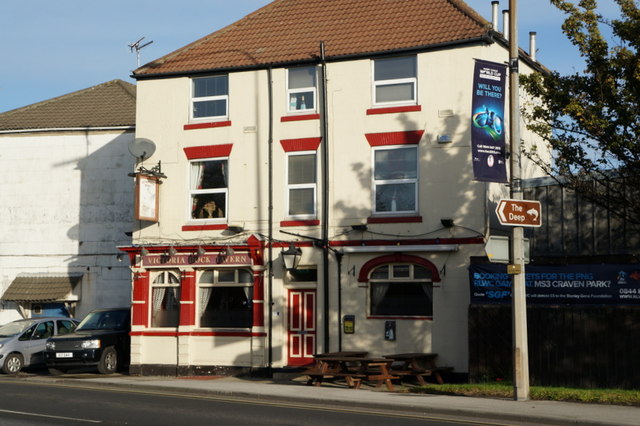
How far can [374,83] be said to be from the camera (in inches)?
883

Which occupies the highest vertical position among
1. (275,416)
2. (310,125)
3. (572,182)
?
(310,125)

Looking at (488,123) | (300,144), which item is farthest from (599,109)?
(300,144)

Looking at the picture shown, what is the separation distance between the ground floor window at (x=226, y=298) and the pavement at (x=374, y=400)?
5.27 feet

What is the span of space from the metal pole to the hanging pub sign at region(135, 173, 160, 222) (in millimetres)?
10940

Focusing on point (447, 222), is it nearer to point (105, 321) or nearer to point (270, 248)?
point (270, 248)

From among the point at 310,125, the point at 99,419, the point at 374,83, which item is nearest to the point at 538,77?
the point at 374,83

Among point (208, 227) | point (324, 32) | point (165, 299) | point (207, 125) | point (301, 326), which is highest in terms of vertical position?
point (324, 32)

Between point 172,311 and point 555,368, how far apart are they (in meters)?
10.8

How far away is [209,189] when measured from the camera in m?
24.0

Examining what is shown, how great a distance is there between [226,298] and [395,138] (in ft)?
20.8

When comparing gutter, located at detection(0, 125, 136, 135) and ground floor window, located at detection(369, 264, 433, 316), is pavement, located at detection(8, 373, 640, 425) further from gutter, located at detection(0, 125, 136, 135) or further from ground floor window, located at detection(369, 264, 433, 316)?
gutter, located at detection(0, 125, 136, 135)

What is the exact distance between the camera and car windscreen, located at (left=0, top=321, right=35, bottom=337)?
999 inches

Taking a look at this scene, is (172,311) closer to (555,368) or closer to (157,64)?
(157,64)

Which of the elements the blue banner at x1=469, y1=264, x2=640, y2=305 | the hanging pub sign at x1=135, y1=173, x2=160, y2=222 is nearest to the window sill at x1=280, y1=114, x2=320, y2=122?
the hanging pub sign at x1=135, y1=173, x2=160, y2=222
